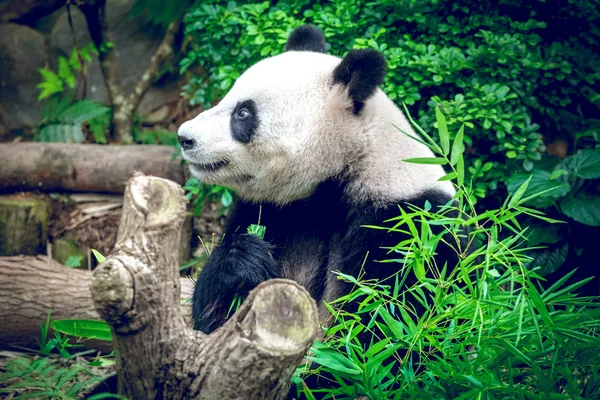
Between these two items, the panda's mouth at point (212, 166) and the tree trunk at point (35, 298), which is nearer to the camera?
the panda's mouth at point (212, 166)

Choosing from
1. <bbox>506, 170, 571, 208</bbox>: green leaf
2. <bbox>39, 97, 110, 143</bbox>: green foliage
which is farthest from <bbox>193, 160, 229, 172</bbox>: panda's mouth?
<bbox>39, 97, 110, 143</bbox>: green foliage

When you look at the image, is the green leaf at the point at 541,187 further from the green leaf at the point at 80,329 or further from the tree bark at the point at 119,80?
the tree bark at the point at 119,80

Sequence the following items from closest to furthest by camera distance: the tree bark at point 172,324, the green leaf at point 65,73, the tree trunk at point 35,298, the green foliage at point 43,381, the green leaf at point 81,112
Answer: the tree bark at point 172,324, the green foliage at point 43,381, the tree trunk at point 35,298, the green leaf at point 81,112, the green leaf at point 65,73

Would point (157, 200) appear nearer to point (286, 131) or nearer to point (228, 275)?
point (228, 275)

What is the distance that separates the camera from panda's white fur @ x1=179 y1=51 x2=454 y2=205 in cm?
303

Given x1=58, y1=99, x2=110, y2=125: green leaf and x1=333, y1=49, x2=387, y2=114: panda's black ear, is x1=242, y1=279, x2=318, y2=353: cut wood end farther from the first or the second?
x1=58, y1=99, x2=110, y2=125: green leaf

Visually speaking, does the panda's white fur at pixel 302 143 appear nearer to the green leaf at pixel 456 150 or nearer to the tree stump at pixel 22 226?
the green leaf at pixel 456 150

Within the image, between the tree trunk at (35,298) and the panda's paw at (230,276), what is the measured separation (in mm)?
1013

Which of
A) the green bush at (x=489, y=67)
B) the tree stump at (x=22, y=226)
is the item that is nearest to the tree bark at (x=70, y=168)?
the tree stump at (x=22, y=226)

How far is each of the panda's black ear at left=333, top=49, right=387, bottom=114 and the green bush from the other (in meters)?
1.28

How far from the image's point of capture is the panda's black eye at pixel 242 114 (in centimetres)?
310

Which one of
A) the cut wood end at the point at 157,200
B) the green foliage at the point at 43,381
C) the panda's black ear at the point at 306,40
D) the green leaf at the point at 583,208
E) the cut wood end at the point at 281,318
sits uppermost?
the cut wood end at the point at 157,200

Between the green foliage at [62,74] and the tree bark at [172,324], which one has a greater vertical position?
the tree bark at [172,324]

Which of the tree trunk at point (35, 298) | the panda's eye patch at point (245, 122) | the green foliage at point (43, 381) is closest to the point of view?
the green foliage at point (43, 381)
